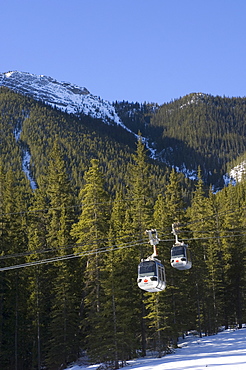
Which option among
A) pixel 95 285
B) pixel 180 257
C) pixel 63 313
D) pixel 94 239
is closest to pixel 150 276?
pixel 180 257

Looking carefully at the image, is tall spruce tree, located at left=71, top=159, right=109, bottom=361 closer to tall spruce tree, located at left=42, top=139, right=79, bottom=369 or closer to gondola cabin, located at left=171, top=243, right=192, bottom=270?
tall spruce tree, located at left=42, top=139, right=79, bottom=369

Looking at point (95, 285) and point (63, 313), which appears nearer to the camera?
point (95, 285)

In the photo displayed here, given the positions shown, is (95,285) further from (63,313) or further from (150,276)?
(150,276)

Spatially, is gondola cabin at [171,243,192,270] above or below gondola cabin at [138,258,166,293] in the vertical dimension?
above

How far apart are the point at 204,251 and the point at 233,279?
6790mm

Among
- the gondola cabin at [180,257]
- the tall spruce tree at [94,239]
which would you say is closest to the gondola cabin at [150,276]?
the gondola cabin at [180,257]

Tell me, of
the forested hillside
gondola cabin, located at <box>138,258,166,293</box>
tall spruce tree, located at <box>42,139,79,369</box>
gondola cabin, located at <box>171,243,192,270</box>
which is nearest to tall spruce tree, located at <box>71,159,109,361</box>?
the forested hillside

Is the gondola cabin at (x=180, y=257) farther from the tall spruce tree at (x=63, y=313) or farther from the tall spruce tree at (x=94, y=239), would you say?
the tall spruce tree at (x=63, y=313)

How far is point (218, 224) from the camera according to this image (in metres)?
68.4

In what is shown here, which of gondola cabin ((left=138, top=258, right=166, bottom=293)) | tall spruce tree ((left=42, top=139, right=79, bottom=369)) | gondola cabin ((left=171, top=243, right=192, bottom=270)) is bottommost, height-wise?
tall spruce tree ((left=42, top=139, right=79, bottom=369))

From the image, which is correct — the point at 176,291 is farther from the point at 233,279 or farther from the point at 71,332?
the point at 233,279

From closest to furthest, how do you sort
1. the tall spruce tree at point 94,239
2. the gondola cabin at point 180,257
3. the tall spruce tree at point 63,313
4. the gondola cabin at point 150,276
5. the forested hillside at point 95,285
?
the gondola cabin at point 150,276, the gondola cabin at point 180,257, the forested hillside at point 95,285, the tall spruce tree at point 94,239, the tall spruce tree at point 63,313

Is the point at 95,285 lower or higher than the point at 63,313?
higher

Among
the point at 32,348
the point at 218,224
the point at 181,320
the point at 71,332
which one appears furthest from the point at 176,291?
the point at 218,224
